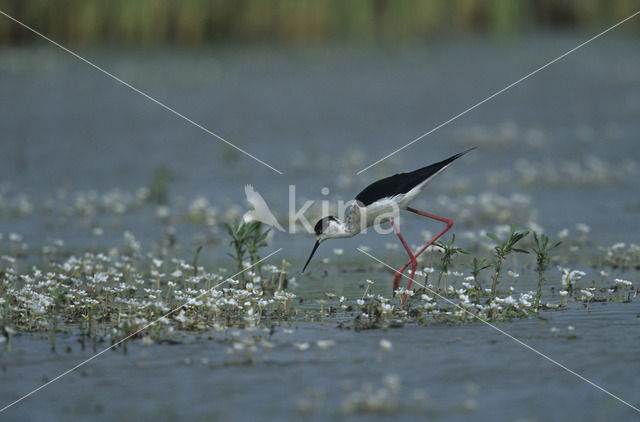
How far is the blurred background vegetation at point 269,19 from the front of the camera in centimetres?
1938

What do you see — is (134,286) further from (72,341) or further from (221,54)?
(221,54)

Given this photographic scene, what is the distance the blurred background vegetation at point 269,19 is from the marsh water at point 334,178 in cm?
45

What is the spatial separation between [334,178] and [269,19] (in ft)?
28.3

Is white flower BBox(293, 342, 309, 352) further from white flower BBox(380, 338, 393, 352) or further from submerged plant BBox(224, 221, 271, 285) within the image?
submerged plant BBox(224, 221, 271, 285)

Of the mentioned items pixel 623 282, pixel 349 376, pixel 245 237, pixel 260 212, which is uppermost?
pixel 260 212

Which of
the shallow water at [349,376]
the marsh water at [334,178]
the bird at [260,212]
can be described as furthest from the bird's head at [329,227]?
the shallow water at [349,376]

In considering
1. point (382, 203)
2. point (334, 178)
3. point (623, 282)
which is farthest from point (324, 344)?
point (334, 178)

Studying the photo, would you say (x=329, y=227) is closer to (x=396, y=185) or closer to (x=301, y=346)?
(x=396, y=185)

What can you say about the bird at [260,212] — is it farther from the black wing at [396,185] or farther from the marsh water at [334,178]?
the black wing at [396,185]

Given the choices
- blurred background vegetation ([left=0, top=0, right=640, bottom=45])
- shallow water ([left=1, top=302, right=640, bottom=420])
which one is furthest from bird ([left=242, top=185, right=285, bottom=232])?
blurred background vegetation ([left=0, top=0, right=640, bottom=45])

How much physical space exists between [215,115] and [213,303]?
1027 centimetres

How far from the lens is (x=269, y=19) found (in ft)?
66.1

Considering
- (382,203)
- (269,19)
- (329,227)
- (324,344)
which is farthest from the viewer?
(269,19)

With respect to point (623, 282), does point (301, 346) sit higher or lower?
lower
